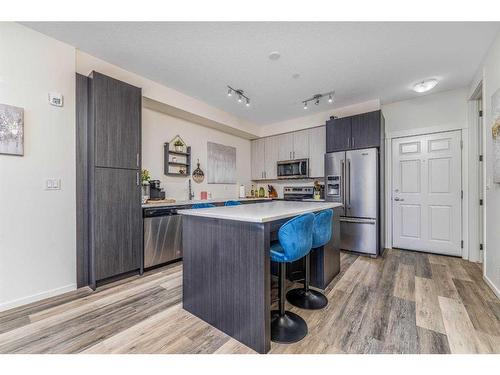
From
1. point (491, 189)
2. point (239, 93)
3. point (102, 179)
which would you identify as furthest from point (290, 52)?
point (491, 189)

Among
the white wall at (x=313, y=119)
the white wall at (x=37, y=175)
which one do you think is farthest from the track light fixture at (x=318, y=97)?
the white wall at (x=37, y=175)

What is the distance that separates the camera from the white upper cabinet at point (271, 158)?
5137 mm

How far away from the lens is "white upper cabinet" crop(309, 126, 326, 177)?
4410mm

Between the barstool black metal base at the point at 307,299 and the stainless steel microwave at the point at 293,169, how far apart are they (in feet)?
8.95

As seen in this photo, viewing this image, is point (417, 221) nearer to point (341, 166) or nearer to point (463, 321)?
point (341, 166)

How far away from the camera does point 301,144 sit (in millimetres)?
4734

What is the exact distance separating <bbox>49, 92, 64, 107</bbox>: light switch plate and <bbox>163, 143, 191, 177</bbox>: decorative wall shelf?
150cm

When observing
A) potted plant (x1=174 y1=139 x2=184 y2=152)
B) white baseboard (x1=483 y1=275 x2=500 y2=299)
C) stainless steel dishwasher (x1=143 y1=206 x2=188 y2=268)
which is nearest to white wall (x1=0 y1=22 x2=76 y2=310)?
stainless steel dishwasher (x1=143 y1=206 x2=188 y2=268)

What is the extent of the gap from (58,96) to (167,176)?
1764 mm

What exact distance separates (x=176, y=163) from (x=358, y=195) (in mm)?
3141

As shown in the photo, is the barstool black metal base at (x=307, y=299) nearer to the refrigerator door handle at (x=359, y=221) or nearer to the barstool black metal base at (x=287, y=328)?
the barstool black metal base at (x=287, y=328)
